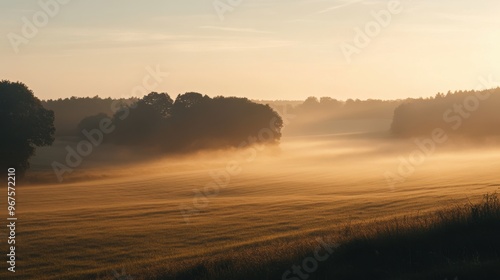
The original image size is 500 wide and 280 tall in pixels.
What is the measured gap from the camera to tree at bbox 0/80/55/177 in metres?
60.0

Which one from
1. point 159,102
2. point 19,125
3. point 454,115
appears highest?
point 159,102

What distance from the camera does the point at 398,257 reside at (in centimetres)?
1312

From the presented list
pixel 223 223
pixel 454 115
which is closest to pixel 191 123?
→ pixel 454 115

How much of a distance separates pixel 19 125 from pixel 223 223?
3895 cm

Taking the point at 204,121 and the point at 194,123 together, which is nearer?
the point at 194,123

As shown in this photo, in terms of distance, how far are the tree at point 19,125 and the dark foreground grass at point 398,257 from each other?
165ft

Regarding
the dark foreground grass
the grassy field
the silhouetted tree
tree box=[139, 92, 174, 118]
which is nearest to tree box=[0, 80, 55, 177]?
the grassy field

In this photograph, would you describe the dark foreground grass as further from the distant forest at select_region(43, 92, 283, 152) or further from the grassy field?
the distant forest at select_region(43, 92, 283, 152)

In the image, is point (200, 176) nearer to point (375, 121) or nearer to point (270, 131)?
point (270, 131)

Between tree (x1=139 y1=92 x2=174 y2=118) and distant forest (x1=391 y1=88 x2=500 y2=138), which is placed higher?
tree (x1=139 y1=92 x2=174 y2=118)

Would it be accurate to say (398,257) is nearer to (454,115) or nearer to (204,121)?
(204,121)

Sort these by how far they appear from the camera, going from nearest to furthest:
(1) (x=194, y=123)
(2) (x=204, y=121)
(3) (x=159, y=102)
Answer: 1. (1) (x=194, y=123)
2. (2) (x=204, y=121)
3. (3) (x=159, y=102)

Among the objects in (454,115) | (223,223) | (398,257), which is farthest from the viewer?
(454,115)

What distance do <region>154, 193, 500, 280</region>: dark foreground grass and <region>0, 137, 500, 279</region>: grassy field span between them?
0.17 ft
